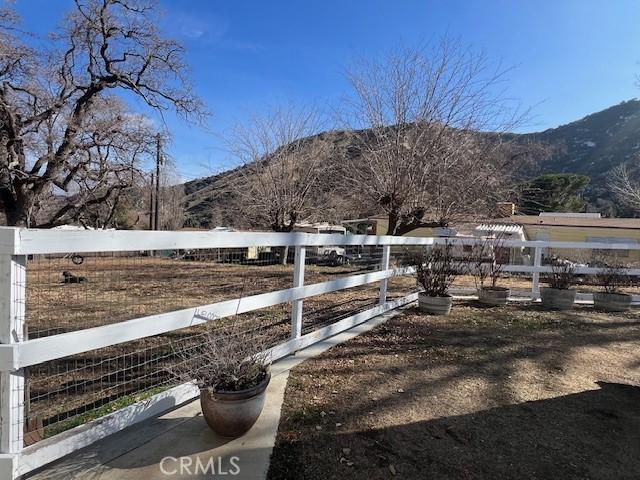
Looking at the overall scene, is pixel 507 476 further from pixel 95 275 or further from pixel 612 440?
pixel 95 275

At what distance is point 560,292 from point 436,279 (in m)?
2.65

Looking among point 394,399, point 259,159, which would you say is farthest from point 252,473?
point 259,159

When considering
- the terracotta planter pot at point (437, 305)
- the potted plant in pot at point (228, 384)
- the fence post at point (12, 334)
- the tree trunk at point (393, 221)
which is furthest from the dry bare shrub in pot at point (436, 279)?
the fence post at point (12, 334)

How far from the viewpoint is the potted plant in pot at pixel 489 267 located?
775 centimetres

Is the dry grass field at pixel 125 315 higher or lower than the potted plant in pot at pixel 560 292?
lower

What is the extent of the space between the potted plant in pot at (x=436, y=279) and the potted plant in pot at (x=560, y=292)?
2.05 metres

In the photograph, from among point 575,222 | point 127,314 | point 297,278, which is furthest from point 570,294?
point 575,222

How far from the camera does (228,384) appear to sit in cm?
272

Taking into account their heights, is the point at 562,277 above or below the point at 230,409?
above

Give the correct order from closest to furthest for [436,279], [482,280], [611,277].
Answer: [436,279]
[482,280]
[611,277]

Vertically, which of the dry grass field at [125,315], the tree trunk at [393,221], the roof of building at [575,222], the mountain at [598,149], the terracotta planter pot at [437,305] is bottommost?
the dry grass field at [125,315]

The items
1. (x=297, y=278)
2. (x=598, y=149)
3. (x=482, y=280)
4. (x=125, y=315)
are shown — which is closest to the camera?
(x=297, y=278)

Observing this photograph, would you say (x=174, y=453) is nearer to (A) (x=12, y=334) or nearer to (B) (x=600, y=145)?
(A) (x=12, y=334)

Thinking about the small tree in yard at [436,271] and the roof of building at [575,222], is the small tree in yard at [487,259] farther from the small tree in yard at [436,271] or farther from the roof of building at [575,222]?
the roof of building at [575,222]
